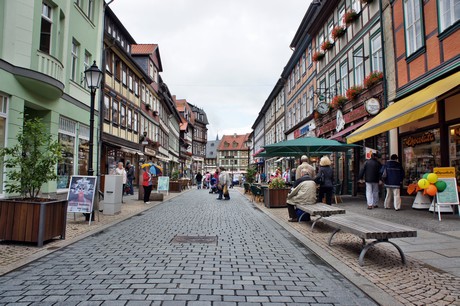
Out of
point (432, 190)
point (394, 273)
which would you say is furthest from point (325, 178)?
point (394, 273)

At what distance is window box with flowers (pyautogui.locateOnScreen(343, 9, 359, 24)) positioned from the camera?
17802 mm

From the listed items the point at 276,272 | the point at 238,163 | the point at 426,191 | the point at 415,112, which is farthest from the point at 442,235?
the point at 238,163

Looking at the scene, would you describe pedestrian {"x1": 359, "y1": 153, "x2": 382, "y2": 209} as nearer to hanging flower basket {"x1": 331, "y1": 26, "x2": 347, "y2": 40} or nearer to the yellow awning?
the yellow awning

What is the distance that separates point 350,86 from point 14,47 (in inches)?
588

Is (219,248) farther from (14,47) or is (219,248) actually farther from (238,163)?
(238,163)

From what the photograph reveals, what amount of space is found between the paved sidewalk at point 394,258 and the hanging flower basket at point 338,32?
13149 mm

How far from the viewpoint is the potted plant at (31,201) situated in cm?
656

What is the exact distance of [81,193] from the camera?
9352 mm

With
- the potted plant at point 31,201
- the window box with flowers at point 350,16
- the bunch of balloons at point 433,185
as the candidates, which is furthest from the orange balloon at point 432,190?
the window box with flowers at point 350,16

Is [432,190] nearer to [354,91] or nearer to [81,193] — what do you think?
[81,193]

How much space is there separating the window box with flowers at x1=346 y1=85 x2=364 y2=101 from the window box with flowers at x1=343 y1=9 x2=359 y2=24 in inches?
132

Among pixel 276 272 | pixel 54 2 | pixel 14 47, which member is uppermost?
pixel 54 2

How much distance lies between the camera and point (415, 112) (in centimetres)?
915

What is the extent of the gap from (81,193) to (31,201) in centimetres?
249
